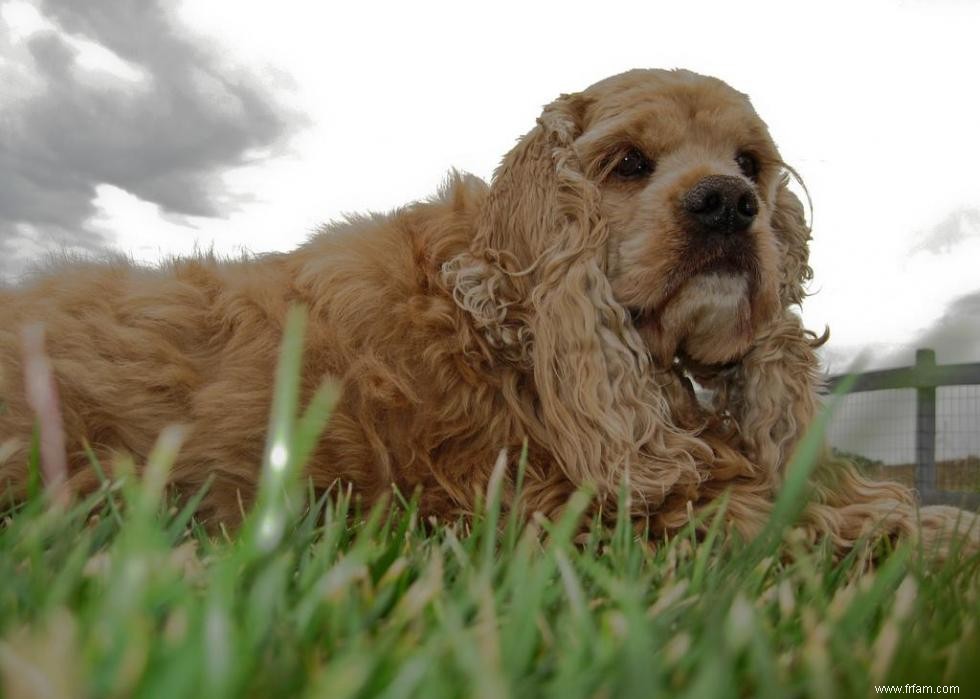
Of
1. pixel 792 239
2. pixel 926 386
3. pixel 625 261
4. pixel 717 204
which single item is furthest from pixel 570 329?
pixel 926 386

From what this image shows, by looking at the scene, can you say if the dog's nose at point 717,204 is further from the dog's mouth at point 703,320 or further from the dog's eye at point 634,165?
the dog's eye at point 634,165

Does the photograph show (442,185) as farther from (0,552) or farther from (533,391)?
(0,552)

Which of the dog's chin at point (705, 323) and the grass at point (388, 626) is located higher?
the dog's chin at point (705, 323)

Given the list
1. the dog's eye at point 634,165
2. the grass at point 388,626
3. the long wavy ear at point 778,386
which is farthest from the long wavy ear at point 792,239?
the grass at point 388,626

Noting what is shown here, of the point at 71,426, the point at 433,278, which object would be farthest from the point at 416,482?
the point at 71,426

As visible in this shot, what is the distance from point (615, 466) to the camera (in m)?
2.56

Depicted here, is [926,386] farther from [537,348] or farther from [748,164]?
[537,348]

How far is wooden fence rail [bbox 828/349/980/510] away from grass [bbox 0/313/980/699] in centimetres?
897

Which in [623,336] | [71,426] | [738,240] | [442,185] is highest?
[442,185]

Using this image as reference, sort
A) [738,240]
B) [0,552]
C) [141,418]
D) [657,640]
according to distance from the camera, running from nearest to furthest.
→ [657,640] → [0,552] → [738,240] → [141,418]

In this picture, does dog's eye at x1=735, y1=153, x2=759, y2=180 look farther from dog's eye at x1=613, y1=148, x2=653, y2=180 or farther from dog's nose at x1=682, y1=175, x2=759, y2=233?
dog's nose at x1=682, y1=175, x2=759, y2=233

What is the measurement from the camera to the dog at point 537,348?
260cm

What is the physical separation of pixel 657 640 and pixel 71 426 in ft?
7.29

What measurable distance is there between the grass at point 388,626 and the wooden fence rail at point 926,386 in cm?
897
